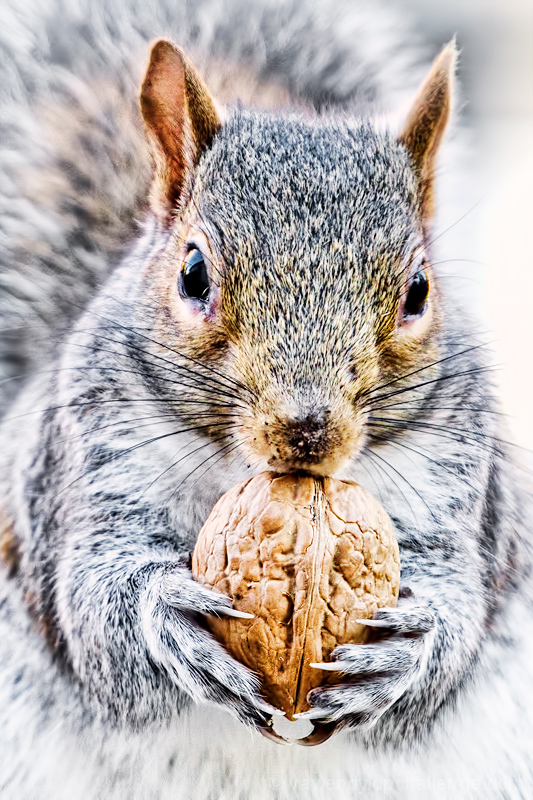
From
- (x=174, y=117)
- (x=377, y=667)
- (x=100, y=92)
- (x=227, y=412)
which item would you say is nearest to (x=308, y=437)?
(x=227, y=412)

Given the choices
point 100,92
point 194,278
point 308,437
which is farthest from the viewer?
point 100,92

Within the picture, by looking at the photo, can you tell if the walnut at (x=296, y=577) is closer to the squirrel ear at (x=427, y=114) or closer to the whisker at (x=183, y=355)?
the whisker at (x=183, y=355)

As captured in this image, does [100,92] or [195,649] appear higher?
[100,92]

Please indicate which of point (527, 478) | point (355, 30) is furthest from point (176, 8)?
point (527, 478)

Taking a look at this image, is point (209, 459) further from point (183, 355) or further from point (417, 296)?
point (417, 296)

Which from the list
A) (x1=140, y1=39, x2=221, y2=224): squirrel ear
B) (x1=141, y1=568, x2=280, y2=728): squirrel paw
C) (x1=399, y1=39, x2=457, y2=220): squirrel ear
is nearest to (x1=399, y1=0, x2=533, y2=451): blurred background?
(x1=399, y1=39, x2=457, y2=220): squirrel ear

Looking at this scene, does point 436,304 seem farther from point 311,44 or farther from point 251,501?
point 311,44
